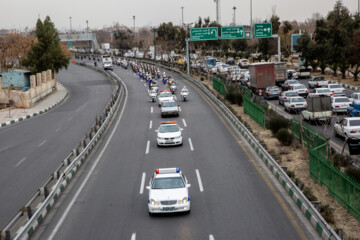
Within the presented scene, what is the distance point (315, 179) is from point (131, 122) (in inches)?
794

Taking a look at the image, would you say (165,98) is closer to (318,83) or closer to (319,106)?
(319,106)

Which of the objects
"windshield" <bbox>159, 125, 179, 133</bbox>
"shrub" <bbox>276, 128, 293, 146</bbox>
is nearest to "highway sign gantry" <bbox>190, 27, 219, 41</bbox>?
"windshield" <bbox>159, 125, 179, 133</bbox>

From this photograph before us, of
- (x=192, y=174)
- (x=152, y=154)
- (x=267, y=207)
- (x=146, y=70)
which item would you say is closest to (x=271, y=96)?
(x=152, y=154)

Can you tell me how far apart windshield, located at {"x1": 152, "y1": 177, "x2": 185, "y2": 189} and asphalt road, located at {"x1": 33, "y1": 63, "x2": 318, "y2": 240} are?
101 cm

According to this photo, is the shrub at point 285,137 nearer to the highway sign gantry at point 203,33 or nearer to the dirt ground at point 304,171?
the dirt ground at point 304,171

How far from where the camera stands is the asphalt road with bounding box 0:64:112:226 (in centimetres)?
1950

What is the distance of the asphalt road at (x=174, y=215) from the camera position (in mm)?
14133

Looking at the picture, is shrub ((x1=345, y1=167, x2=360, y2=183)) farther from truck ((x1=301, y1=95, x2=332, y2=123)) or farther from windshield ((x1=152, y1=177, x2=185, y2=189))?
truck ((x1=301, y1=95, x2=332, y2=123))

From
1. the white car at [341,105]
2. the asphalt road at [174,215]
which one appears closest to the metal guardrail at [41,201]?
the asphalt road at [174,215]

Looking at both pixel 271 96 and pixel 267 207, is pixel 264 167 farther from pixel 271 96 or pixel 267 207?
pixel 271 96

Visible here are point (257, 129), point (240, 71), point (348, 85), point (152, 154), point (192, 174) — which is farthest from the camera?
point (240, 71)

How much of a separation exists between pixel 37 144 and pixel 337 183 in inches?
825

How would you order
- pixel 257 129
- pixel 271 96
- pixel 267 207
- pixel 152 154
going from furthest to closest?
pixel 271 96, pixel 257 129, pixel 152 154, pixel 267 207

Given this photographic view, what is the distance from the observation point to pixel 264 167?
21500 mm
